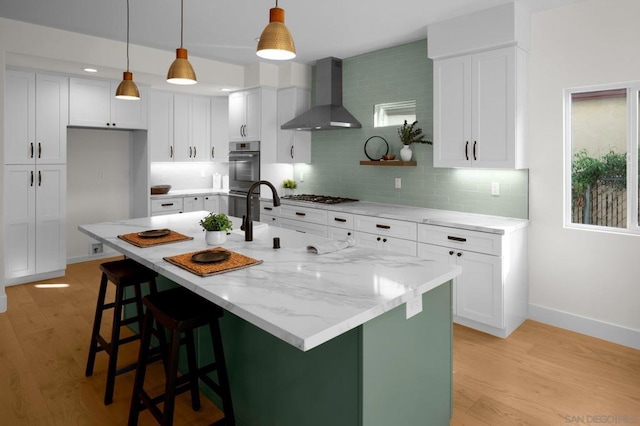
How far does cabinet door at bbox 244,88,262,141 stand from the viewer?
5.68 m

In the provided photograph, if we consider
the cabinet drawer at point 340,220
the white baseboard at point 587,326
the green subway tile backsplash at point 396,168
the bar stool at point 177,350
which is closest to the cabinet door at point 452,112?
the green subway tile backsplash at point 396,168

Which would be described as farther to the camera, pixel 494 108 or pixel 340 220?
pixel 340 220

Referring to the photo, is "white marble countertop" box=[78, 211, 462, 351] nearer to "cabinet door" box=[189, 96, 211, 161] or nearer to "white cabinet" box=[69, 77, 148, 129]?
"white cabinet" box=[69, 77, 148, 129]

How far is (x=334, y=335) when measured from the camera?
1.39 meters

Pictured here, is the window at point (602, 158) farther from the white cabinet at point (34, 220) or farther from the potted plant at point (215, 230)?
the white cabinet at point (34, 220)

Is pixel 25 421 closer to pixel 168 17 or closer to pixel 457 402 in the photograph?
pixel 457 402

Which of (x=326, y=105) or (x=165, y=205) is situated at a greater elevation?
(x=326, y=105)

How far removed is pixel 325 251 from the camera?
245cm

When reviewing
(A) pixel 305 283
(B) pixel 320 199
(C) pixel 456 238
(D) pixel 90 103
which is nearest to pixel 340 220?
(B) pixel 320 199

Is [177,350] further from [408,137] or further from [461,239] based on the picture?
[408,137]

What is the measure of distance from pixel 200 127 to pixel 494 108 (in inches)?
180

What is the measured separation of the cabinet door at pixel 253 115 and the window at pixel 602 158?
3.66 metres

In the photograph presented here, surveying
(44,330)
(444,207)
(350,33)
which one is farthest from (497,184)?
(44,330)

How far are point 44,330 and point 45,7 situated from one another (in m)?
2.82
